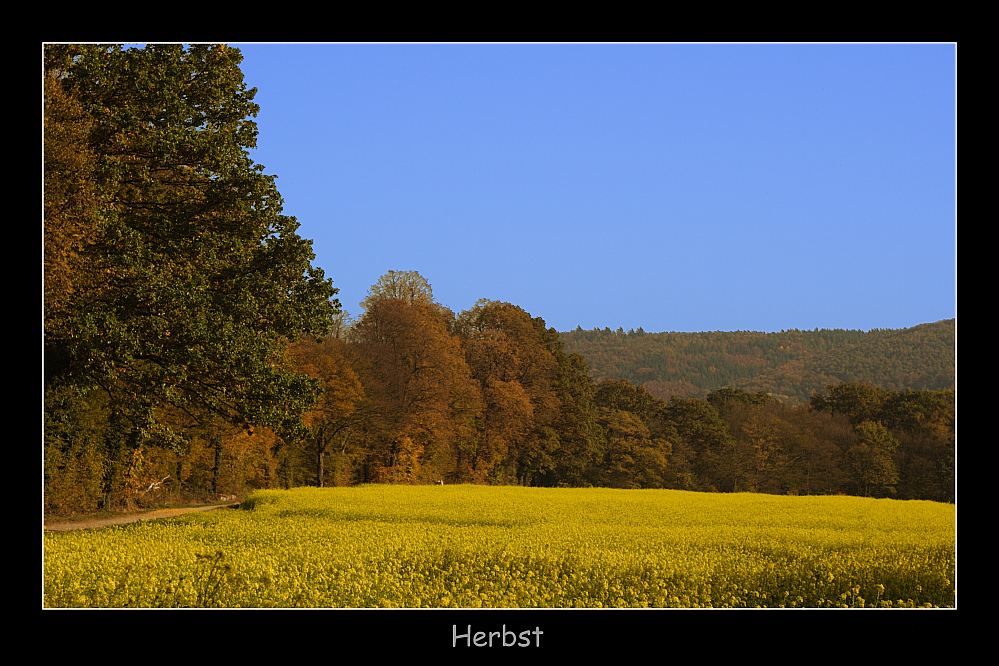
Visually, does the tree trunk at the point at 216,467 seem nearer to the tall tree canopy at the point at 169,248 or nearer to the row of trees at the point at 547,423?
the row of trees at the point at 547,423

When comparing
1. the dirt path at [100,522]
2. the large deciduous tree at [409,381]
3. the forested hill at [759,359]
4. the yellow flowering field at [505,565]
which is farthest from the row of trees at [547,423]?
the yellow flowering field at [505,565]

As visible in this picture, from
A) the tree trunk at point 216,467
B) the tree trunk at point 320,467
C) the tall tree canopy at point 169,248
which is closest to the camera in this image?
the tall tree canopy at point 169,248

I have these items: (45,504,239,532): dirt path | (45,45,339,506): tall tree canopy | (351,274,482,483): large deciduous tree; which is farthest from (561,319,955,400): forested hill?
(45,504,239,532): dirt path

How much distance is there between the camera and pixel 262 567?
1202 cm

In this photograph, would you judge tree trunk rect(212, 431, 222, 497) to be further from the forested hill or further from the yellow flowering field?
the forested hill

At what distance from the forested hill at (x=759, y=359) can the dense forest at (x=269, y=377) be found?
51 cm

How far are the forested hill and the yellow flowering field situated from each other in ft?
30.8

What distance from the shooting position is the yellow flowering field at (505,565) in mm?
10539

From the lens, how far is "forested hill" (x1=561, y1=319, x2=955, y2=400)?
30672 millimetres

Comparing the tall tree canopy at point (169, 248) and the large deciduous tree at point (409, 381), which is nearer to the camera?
the tall tree canopy at point (169, 248)

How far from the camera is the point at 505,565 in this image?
1261 centimetres
